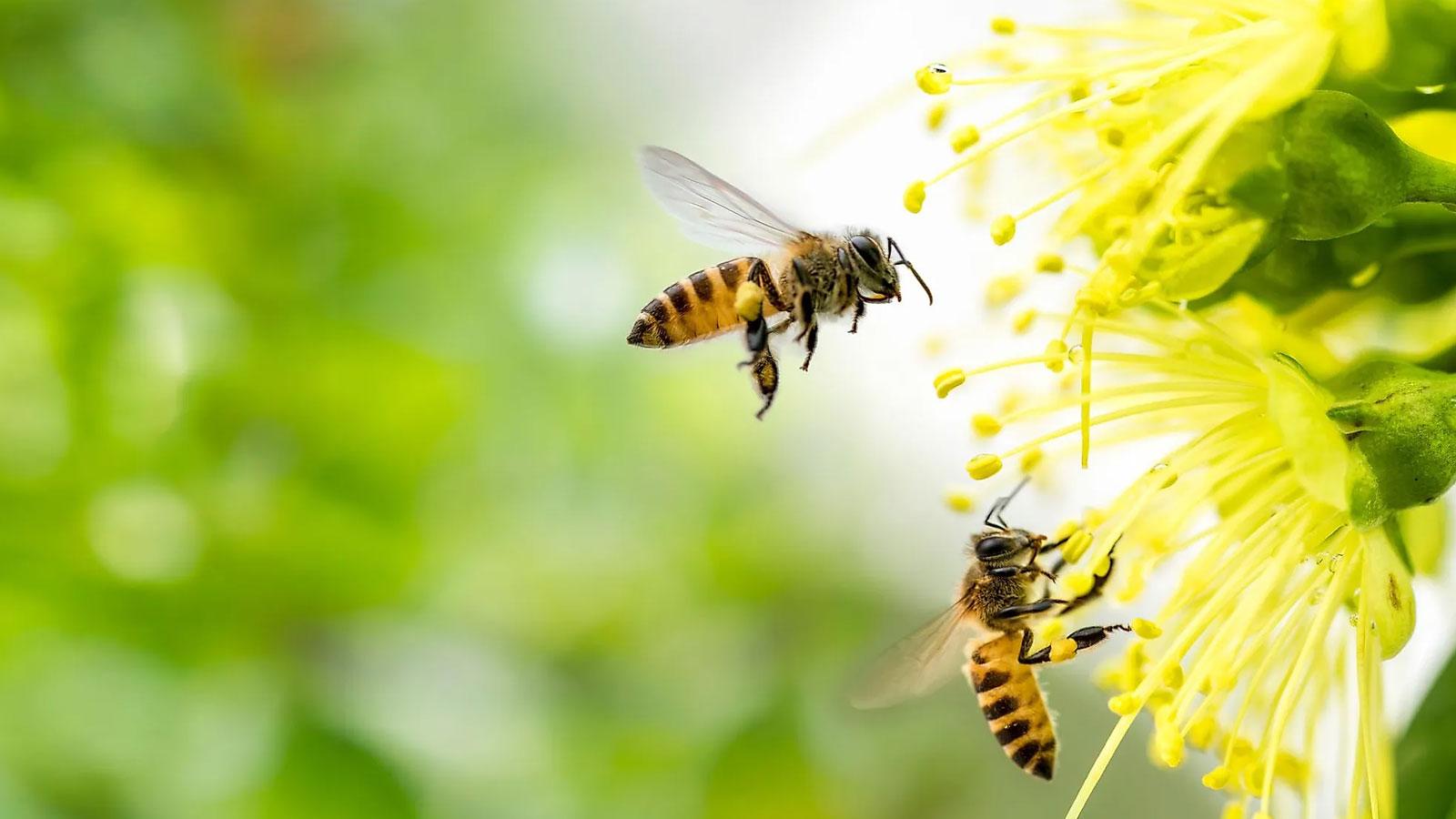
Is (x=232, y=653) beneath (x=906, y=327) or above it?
beneath

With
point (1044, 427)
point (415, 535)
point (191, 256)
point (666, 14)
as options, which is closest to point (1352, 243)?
point (1044, 427)

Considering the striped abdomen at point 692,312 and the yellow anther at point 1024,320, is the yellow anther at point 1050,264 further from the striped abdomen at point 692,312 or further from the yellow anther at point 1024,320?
the striped abdomen at point 692,312

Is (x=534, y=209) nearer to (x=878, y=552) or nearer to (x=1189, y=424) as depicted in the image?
(x=878, y=552)

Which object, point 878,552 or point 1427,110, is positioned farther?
point 878,552

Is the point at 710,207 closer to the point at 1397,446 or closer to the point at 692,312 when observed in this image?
the point at 692,312

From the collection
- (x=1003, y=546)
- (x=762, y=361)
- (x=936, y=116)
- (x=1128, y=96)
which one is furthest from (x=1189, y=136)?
(x=1003, y=546)

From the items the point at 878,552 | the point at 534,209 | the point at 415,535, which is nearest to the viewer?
the point at 415,535
